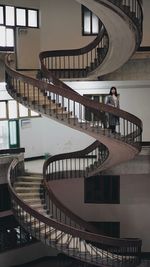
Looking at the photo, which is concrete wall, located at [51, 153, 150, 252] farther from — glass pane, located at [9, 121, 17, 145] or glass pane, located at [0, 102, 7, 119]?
glass pane, located at [0, 102, 7, 119]

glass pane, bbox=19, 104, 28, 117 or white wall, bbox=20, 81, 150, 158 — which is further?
glass pane, bbox=19, 104, 28, 117

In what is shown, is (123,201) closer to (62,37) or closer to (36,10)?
(62,37)

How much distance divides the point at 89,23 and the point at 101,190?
259 inches

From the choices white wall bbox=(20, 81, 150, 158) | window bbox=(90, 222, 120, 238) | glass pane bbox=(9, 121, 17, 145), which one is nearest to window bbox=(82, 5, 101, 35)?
white wall bbox=(20, 81, 150, 158)

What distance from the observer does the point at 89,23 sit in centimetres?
1709

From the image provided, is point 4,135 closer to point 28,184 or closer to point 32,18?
point 28,184

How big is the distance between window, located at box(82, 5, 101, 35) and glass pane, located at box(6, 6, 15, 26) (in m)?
2.73

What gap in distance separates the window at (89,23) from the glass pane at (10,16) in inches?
107

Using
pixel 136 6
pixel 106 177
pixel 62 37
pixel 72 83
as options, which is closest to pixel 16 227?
pixel 106 177

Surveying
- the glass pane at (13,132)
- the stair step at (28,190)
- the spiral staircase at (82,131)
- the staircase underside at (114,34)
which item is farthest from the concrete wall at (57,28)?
the stair step at (28,190)

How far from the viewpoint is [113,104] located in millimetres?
13328

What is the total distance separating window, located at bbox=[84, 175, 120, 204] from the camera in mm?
16906

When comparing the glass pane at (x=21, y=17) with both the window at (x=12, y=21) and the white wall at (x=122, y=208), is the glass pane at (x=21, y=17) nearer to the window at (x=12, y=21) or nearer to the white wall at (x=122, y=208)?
the window at (x=12, y=21)

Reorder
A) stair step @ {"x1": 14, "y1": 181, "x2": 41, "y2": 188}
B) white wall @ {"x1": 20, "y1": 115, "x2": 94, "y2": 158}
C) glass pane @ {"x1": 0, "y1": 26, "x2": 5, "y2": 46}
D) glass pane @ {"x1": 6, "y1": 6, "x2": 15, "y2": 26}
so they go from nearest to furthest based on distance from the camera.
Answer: stair step @ {"x1": 14, "y1": 181, "x2": 41, "y2": 188}
glass pane @ {"x1": 0, "y1": 26, "x2": 5, "y2": 46}
glass pane @ {"x1": 6, "y1": 6, "x2": 15, "y2": 26}
white wall @ {"x1": 20, "y1": 115, "x2": 94, "y2": 158}
